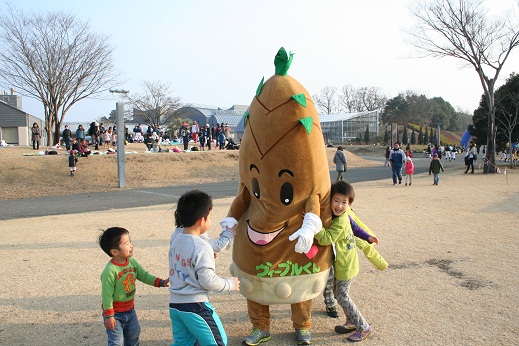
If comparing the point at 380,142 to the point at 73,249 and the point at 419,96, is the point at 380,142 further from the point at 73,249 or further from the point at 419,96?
the point at 73,249

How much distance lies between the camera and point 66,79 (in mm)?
26047

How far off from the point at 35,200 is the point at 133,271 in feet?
42.2

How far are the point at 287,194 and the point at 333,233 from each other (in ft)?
1.76

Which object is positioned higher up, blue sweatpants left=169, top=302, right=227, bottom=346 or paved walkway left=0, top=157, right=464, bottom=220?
blue sweatpants left=169, top=302, right=227, bottom=346

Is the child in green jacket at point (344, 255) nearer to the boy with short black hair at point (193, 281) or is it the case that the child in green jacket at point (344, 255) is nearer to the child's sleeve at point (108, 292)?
the boy with short black hair at point (193, 281)

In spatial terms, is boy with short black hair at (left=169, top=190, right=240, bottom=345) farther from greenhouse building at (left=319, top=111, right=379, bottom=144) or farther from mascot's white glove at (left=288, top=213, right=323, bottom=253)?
greenhouse building at (left=319, top=111, right=379, bottom=144)

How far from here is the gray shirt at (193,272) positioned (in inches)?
A: 124

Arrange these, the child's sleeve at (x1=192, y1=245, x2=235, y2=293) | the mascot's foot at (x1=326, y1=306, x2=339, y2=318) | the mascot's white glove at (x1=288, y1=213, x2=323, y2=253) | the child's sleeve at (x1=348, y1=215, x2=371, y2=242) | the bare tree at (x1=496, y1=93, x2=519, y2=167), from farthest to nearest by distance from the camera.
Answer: the bare tree at (x1=496, y1=93, x2=519, y2=167) < the mascot's foot at (x1=326, y1=306, x2=339, y2=318) < the child's sleeve at (x1=348, y1=215, x2=371, y2=242) < the mascot's white glove at (x1=288, y1=213, x2=323, y2=253) < the child's sleeve at (x1=192, y1=245, x2=235, y2=293)

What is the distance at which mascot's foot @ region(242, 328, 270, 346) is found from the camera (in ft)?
13.5

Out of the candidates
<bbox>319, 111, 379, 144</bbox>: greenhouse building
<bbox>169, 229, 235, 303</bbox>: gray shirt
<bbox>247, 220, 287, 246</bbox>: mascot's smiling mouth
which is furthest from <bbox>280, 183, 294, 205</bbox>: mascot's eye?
<bbox>319, 111, 379, 144</bbox>: greenhouse building

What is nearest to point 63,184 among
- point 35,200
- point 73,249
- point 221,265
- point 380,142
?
point 35,200

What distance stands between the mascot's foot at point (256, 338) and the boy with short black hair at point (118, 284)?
990 millimetres

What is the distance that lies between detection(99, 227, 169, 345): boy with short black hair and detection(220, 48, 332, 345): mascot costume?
90 cm

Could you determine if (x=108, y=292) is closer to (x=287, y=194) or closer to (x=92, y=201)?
(x=287, y=194)
